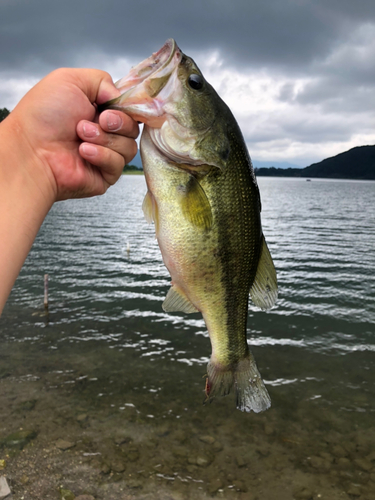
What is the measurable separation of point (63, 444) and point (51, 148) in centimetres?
751

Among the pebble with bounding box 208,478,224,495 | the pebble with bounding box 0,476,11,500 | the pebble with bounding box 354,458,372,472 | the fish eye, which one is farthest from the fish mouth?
the pebble with bounding box 354,458,372,472

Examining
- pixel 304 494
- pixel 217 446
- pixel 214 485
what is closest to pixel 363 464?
pixel 304 494

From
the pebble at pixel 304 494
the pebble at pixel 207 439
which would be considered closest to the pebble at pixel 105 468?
the pebble at pixel 207 439

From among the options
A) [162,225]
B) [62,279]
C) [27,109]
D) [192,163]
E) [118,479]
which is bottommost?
[118,479]

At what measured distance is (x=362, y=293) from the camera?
64.0ft

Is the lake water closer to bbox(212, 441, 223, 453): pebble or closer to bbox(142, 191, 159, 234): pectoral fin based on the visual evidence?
bbox(212, 441, 223, 453): pebble

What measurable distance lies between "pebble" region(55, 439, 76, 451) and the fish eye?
26.5 ft

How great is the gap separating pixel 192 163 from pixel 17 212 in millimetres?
1096

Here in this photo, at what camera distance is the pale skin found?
2227mm

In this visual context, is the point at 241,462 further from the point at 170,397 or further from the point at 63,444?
the point at 63,444

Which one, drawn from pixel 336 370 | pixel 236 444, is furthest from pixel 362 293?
pixel 236 444

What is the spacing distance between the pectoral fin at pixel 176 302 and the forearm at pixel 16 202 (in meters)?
0.98

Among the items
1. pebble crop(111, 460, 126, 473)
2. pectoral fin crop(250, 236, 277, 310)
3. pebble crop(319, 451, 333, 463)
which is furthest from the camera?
pebble crop(319, 451, 333, 463)

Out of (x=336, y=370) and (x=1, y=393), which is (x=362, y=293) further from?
(x=1, y=393)
